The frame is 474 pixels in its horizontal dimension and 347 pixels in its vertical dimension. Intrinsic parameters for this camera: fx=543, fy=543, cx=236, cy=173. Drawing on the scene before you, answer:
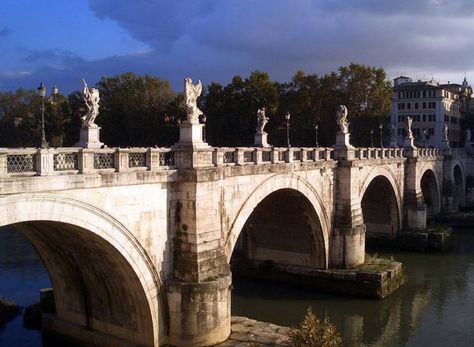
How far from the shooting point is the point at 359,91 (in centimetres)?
5591

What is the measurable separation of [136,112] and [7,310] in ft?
131

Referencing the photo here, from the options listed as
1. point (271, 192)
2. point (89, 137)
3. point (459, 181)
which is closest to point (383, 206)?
point (271, 192)

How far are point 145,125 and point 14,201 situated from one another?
47.6 meters

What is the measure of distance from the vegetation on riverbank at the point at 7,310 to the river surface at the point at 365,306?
0.39m

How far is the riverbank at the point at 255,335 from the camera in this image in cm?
1523

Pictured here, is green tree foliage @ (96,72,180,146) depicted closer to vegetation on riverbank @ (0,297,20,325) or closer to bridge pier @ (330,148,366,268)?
bridge pier @ (330,148,366,268)

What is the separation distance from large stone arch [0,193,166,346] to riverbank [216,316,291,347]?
7.50ft

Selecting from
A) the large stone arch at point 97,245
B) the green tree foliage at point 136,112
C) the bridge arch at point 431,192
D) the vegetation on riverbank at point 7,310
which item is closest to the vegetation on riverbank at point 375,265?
the large stone arch at point 97,245

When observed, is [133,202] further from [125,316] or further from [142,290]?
[125,316]

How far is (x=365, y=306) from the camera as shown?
73.7 feet

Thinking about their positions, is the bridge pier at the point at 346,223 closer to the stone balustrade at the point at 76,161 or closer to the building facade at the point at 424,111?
the stone balustrade at the point at 76,161

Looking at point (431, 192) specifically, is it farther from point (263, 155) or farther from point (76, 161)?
point (76, 161)

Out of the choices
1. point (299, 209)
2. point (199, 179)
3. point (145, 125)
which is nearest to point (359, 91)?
point (145, 125)

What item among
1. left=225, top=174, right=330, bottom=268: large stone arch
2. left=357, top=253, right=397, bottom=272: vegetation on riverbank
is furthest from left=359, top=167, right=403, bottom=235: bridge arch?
left=225, top=174, right=330, bottom=268: large stone arch
